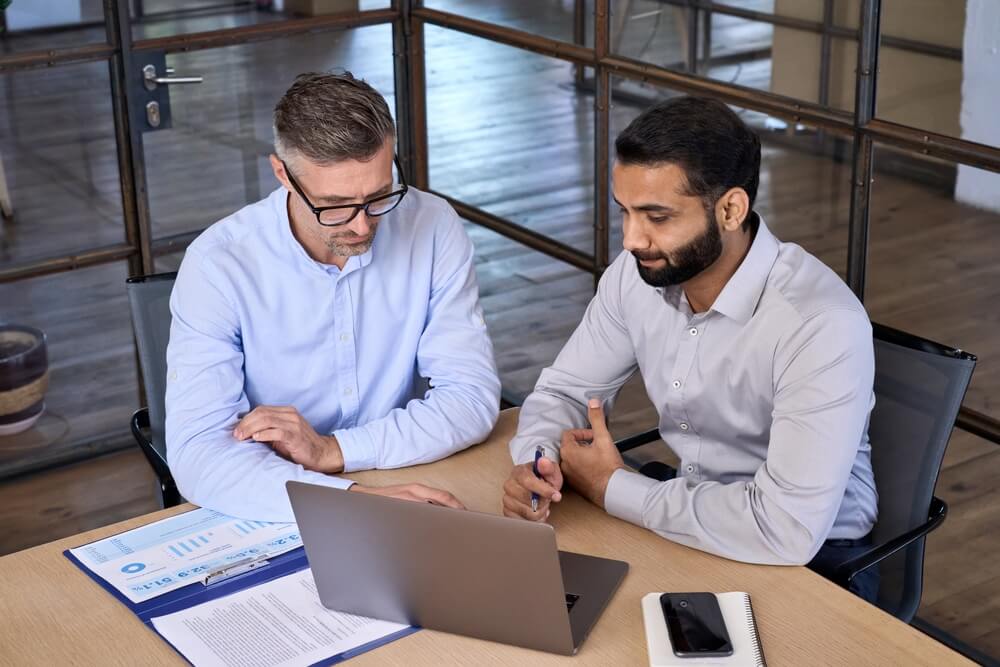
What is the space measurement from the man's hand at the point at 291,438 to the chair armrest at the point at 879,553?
822 millimetres

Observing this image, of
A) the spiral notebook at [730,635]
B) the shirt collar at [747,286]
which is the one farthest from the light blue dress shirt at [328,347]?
the spiral notebook at [730,635]

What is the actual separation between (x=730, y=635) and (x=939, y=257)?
165 cm

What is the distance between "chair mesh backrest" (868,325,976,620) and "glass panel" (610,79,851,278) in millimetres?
617

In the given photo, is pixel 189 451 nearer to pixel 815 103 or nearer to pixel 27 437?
pixel 815 103

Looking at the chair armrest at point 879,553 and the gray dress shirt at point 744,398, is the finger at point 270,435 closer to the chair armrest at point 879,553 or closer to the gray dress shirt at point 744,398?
the gray dress shirt at point 744,398

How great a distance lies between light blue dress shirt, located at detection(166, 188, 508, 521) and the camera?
2.10m

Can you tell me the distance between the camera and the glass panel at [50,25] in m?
3.30

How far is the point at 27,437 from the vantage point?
3.71m

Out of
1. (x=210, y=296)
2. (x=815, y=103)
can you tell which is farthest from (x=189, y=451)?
(x=815, y=103)

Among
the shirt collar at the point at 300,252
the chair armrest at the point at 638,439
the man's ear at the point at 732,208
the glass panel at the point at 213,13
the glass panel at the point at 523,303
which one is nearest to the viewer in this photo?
the man's ear at the point at 732,208

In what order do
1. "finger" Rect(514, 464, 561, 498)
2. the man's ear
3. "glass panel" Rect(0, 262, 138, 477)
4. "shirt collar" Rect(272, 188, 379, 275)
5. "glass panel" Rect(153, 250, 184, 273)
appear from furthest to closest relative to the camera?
"glass panel" Rect(153, 250, 184, 273), "glass panel" Rect(0, 262, 138, 477), "shirt collar" Rect(272, 188, 379, 275), the man's ear, "finger" Rect(514, 464, 561, 498)

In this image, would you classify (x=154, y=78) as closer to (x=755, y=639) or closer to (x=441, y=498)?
(x=441, y=498)

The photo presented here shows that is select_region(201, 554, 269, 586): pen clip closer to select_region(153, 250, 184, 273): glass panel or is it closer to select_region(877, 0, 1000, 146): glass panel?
select_region(877, 0, 1000, 146): glass panel

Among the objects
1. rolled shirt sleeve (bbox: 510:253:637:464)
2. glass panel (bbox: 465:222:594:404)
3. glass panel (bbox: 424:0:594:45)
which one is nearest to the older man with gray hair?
rolled shirt sleeve (bbox: 510:253:637:464)
